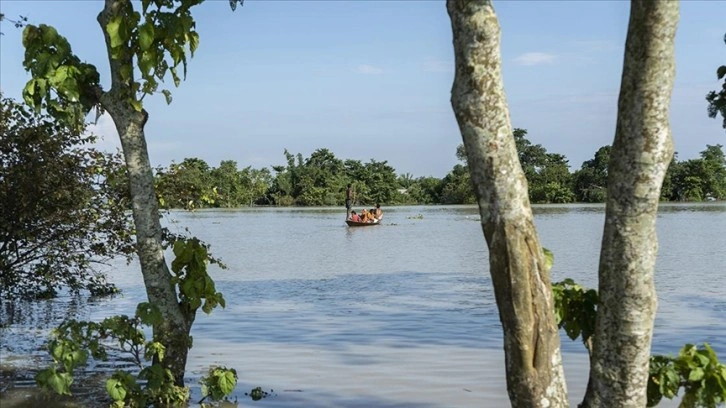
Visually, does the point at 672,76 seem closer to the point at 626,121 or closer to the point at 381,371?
the point at 626,121

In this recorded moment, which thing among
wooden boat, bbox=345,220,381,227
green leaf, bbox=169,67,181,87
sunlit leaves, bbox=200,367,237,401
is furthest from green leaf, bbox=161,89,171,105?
wooden boat, bbox=345,220,381,227

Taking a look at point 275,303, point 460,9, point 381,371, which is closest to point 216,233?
point 275,303

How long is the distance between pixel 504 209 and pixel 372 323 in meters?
8.04

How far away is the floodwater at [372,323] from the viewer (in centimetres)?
820

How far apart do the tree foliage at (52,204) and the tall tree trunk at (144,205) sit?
3.79 meters

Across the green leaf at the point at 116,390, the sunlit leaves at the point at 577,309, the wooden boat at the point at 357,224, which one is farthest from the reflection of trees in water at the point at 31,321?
the wooden boat at the point at 357,224

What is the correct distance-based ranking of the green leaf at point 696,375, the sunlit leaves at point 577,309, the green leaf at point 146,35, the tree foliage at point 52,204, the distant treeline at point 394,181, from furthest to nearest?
the distant treeline at point 394,181 → the tree foliage at point 52,204 → the green leaf at point 146,35 → the sunlit leaves at point 577,309 → the green leaf at point 696,375

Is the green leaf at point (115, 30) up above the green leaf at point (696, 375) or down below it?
above

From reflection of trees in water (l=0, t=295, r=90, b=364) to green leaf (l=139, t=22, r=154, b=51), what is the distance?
13.4 ft

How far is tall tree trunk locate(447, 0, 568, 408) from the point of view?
4.39 m

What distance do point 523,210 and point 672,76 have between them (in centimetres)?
99

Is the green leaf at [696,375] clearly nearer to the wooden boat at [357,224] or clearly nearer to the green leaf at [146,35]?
the green leaf at [146,35]

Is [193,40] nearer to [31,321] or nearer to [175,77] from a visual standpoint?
[175,77]

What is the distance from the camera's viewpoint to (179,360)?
6902 millimetres
